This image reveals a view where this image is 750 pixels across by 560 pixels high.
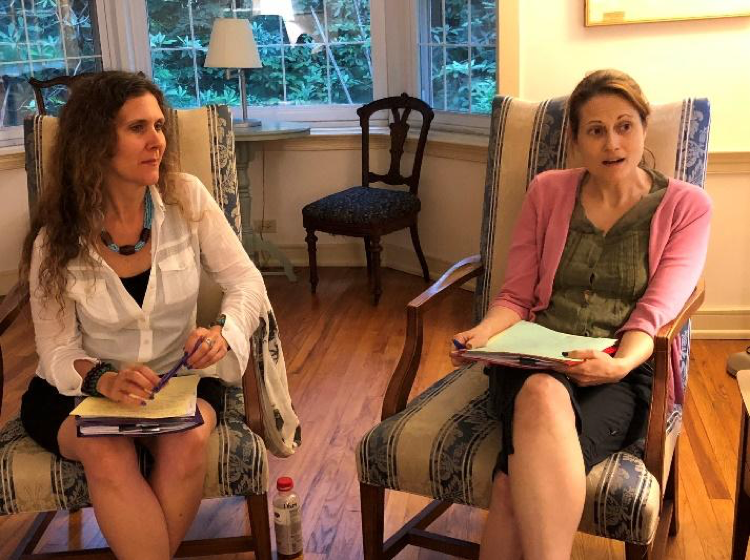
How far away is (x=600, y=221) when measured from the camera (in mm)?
1990

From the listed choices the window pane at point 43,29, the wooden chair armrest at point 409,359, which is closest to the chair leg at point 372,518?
the wooden chair armrest at point 409,359

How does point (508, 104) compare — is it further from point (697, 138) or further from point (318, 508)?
point (318, 508)

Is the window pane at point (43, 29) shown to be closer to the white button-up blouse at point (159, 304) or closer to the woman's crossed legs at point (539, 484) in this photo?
the white button-up blouse at point (159, 304)

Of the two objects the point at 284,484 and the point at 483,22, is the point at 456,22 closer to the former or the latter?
the point at 483,22

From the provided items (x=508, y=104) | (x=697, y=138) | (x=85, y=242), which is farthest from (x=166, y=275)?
(x=697, y=138)

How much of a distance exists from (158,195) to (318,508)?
91 cm

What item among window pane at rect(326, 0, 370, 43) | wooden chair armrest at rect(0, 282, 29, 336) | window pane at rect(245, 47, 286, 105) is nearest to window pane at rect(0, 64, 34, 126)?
window pane at rect(245, 47, 286, 105)

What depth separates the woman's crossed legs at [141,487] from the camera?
1728 millimetres

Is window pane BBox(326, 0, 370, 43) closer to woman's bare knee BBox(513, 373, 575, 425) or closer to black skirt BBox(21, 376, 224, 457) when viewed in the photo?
black skirt BBox(21, 376, 224, 457)

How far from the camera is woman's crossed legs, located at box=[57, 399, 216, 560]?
1.73 metres

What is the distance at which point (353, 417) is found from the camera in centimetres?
294

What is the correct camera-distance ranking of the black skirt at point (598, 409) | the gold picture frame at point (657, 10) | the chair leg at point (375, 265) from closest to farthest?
1. the black skirt at point (598, 409)
2. the gold picture frame at point (657, 10)
3. the chair leg at point (375, 265)

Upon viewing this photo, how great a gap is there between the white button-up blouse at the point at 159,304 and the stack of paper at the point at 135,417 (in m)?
0.12

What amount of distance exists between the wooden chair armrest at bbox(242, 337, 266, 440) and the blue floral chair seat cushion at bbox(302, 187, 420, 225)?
7.00ft
